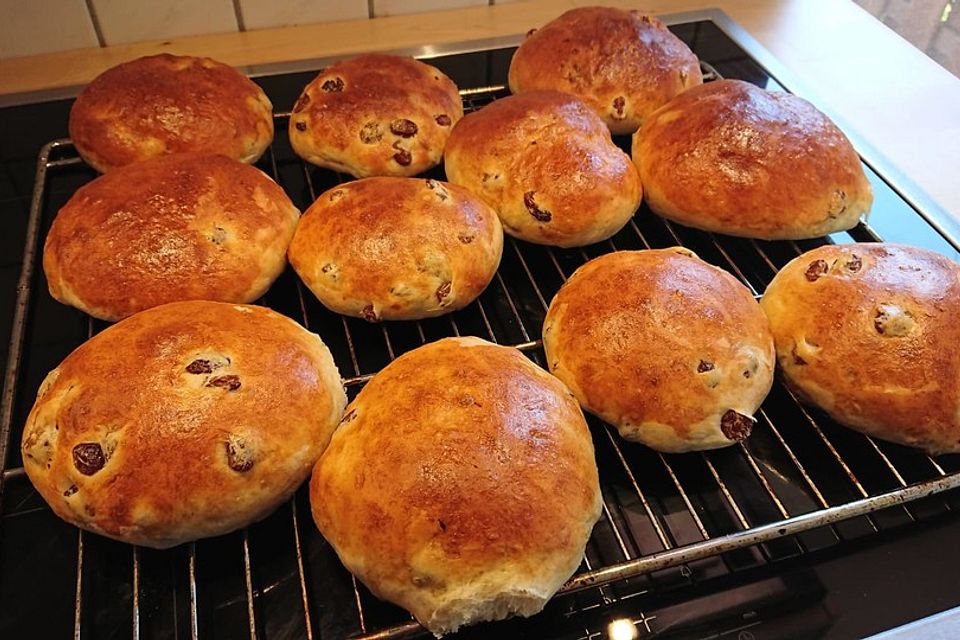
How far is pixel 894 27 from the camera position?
11.6 ft

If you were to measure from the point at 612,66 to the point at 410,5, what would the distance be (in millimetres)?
899

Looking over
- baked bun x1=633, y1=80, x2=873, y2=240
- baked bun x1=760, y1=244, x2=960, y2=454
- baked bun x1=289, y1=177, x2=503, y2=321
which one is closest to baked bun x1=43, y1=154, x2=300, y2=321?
baked bun x1=289, y1=177, x2=503, y2=321

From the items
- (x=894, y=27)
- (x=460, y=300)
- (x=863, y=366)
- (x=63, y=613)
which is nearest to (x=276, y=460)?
(x=63, y=613)

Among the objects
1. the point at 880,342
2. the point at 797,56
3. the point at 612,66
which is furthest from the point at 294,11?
the point at 880,342

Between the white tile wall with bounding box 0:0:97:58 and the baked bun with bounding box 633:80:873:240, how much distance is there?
5.89ft

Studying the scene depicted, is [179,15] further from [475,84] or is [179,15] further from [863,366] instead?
[863,366]

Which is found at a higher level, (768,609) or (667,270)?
(667,270)

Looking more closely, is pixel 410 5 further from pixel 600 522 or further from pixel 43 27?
pixel 600 522

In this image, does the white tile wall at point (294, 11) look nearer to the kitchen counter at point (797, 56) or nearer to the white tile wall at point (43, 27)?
the kitchen counter at point (797, 56)

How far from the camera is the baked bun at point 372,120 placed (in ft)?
5.93

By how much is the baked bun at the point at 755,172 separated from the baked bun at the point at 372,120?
1.87 ft

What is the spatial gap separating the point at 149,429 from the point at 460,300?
675 mm

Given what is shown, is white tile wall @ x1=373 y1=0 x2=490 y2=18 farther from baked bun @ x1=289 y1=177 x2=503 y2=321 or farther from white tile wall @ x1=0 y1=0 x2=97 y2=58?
baked bun @ x1=289 y1=177 x2=503 y2=321

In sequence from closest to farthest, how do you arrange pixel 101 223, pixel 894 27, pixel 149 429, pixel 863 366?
1. pixel 149 429
2. pixel 863 366
3. pixel 101 223
4. pixel 894 27
